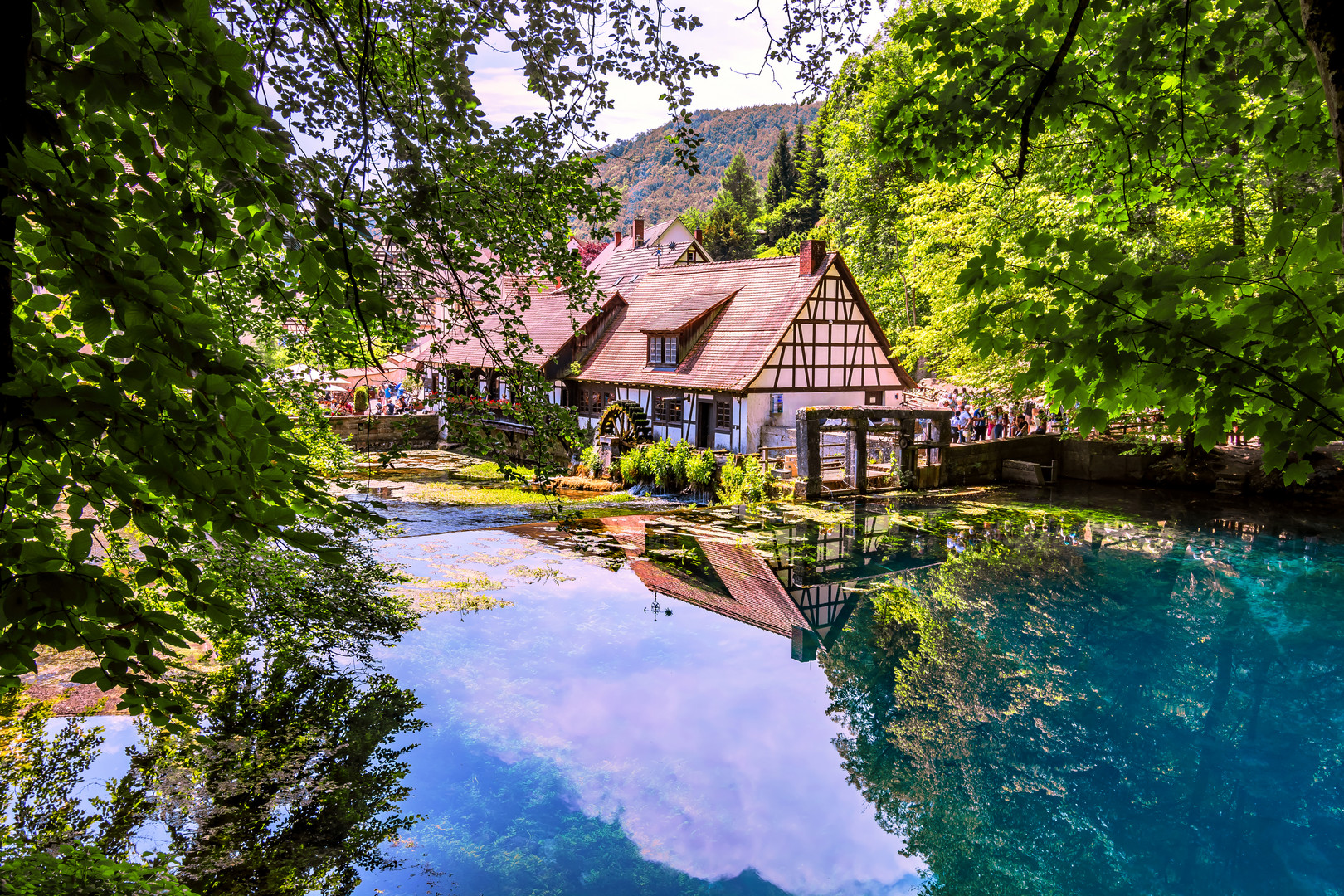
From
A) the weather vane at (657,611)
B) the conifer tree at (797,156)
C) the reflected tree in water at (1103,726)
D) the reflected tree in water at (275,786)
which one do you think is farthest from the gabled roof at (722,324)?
the conifer tree at (797,156)

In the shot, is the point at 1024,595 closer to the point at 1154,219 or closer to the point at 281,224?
the point at 1154,219

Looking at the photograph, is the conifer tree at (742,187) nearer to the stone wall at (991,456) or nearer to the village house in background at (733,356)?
the village house in background at (733,356)

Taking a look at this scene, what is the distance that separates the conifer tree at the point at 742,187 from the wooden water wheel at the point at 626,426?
37.0 meters

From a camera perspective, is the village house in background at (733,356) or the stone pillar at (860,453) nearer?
the stone pillar at (860,453)

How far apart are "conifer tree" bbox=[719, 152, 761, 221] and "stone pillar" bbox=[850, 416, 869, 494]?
3936 centimetres

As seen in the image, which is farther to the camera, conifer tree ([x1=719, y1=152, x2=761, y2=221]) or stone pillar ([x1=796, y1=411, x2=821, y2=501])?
conifer tree ([x1=719, y1=152, x2=761, y2=221])

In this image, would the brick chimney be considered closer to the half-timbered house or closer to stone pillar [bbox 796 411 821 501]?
the half-timbered house

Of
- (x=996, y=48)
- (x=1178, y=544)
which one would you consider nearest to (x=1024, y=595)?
(x=1178, y=544)

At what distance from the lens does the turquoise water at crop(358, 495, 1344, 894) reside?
6.33 m

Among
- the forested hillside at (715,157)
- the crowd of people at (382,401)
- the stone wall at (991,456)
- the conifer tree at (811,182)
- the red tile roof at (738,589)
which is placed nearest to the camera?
the red tile roof at (738,589)

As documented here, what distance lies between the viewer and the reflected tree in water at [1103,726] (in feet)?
21.3

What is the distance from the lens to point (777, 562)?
14594mm

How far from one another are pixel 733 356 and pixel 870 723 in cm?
1435

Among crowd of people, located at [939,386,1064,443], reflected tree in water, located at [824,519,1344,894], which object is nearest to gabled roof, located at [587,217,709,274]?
crowd of people, located at [939,386,1064,443]
